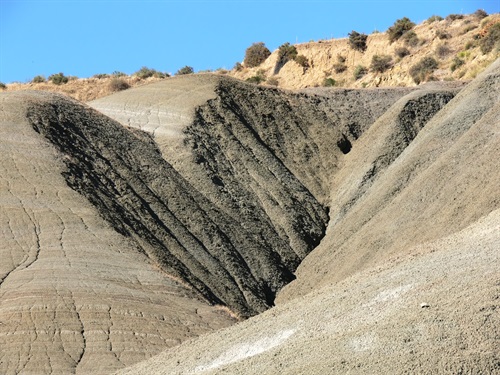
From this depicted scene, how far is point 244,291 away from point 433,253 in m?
16.8

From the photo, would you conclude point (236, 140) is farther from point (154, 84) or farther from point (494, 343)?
point (494, 343)

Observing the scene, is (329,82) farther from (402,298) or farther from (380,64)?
(402,298)

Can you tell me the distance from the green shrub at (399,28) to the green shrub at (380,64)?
3.84 meters

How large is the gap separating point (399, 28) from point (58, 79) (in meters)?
28.2

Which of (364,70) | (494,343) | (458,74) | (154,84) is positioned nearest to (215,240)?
(154,84)

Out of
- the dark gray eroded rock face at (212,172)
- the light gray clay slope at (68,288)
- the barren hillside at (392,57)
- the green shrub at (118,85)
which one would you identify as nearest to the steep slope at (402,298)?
the dark gray eroded rock face at (212,172)

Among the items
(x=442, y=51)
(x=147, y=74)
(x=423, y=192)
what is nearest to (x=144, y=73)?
(x=147, y=74)

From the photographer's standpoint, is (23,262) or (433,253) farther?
(23,262)

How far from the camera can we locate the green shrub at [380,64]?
270ft

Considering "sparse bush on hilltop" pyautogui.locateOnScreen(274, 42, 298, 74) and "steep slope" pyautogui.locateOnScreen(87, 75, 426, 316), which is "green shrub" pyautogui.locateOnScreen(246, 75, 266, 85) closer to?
"sparse bush on hilltop" pyautogui.locateOnScreen(274, 42, 298, 74)

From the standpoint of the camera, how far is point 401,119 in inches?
2148

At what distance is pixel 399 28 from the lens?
284ft

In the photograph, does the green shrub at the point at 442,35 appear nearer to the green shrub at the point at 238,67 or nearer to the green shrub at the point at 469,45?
the green shrub at the point at 469,45

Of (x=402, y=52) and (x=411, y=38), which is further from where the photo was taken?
(x=411, y=38)
